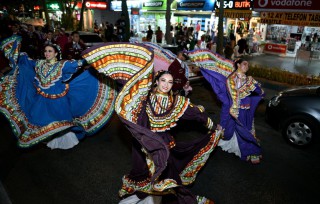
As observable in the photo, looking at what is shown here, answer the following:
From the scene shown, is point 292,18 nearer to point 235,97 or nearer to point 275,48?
point 275,48

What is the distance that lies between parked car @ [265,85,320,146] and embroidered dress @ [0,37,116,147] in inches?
146

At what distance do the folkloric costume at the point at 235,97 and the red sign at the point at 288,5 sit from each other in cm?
736

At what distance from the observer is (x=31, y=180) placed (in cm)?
466

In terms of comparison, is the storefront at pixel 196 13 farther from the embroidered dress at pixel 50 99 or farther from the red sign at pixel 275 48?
the embroidered dress at pixel 50 99

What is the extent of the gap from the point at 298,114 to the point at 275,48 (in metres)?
14.2

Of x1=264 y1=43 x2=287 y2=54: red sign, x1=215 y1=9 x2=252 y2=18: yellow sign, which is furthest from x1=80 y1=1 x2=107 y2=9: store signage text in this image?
x1=215 y1=9 x2=252 y2=18: yellow sign

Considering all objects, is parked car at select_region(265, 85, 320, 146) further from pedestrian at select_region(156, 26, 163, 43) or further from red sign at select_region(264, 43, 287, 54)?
pedestrian at select_region(156, 26, 163, 43)

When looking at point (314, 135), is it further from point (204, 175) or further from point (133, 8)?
point (133, 8)

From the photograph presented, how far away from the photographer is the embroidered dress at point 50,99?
5.20 m

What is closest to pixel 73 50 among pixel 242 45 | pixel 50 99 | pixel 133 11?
pixel 50 99

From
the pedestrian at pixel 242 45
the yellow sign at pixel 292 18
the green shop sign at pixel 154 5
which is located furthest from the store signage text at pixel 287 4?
the green shop sign at pixel 154 5

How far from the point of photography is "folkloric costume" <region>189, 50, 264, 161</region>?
5125 mm

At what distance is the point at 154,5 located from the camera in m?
24.2

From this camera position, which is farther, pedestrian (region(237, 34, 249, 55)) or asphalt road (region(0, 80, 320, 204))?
pedestrian (region(237, 34, 249, 55))
